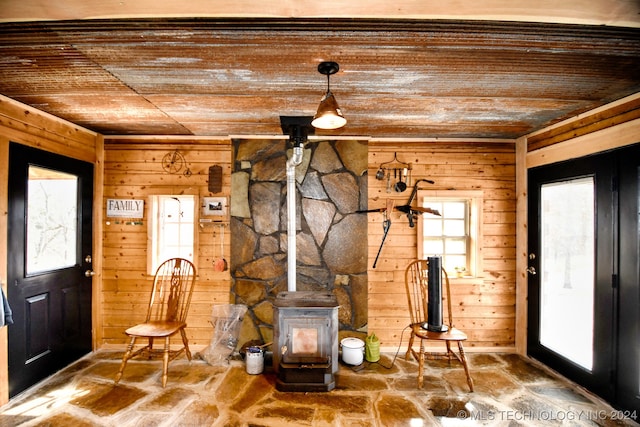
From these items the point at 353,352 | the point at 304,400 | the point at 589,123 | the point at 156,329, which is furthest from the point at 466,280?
the point at 156,329

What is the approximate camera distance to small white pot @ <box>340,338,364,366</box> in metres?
3.13

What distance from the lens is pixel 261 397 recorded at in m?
2.60

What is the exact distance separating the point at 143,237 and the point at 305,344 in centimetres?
231

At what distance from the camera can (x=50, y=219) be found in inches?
118

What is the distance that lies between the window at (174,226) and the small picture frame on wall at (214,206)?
19 cm

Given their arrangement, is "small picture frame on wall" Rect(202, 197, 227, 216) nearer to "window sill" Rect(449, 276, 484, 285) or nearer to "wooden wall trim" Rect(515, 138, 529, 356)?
"window sill" Rect(449, 276, 484, 285)

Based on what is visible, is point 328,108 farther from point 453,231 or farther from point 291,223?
point 453,231

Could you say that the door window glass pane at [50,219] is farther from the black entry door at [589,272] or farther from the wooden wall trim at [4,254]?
the black entry door at [589,272]

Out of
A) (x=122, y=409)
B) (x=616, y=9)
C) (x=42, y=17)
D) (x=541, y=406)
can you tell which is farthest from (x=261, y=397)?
(x=616, y=9)

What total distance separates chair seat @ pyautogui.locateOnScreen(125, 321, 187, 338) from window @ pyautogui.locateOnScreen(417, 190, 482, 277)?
9.27 feet

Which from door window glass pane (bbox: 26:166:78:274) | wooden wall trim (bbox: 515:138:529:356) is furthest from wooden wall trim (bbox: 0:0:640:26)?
wooden wall trim (bbox: 515:138:529:356)

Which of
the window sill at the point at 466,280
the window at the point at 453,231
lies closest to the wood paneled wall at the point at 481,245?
the window sill at the point at 466,280

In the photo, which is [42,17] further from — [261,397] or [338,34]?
[261,397]

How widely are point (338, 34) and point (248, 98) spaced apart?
1122 mm
